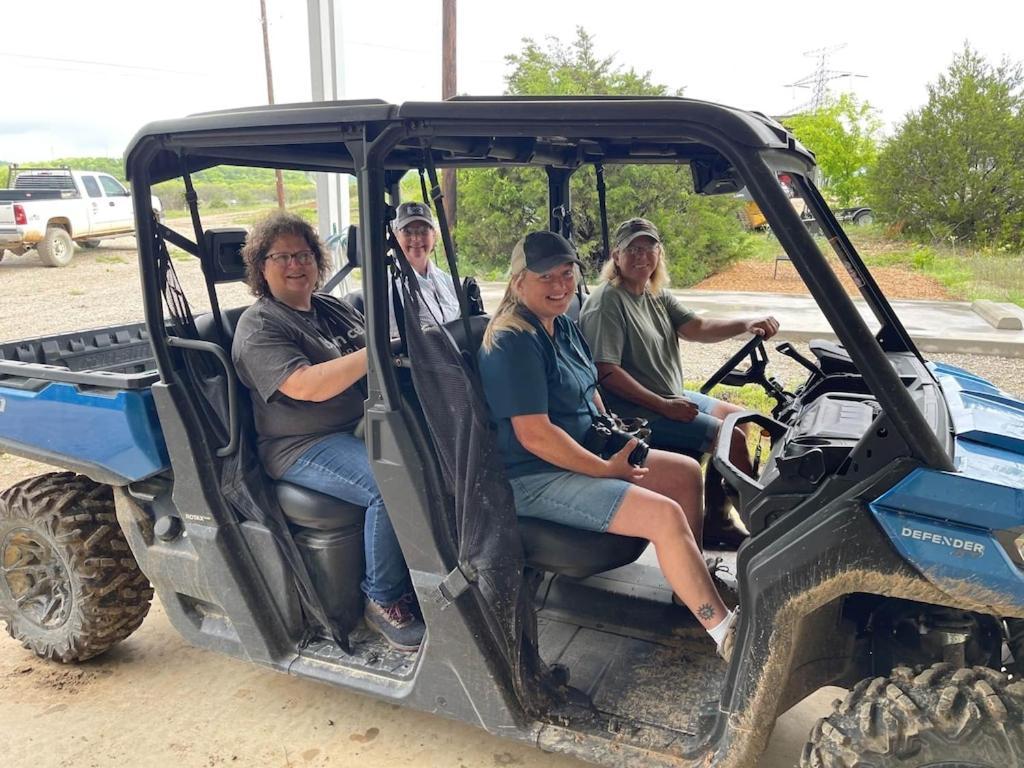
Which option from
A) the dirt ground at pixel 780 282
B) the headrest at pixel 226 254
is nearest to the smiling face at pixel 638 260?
the headrest at pixel 226 254

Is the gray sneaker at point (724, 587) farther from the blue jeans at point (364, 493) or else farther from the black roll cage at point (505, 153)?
the blue jeans at point (364, 493)

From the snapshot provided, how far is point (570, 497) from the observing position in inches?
100

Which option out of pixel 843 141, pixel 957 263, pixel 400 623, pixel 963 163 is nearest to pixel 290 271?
pixel 400 623

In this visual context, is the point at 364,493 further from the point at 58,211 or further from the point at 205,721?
the point at 58,211

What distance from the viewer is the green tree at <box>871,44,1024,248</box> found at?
19781 mm

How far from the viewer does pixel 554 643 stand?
289cm

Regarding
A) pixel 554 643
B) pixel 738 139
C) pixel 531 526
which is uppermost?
pixel 738 139

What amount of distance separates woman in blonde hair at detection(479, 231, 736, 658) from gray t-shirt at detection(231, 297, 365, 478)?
67 cm

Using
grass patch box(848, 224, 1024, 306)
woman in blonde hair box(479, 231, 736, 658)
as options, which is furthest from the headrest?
grass patch box(848, 224, 1024, 306)

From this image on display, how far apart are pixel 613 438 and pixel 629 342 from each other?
3.32ft

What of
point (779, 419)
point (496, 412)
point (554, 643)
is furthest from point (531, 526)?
point (779, 419)

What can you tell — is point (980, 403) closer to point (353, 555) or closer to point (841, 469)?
point (841, 469)

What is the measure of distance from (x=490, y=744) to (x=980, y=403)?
190 centimetres

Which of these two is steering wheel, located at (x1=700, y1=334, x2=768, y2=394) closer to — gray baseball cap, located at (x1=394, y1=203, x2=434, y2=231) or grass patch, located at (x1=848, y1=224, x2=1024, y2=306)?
gray baseball cap, located at (x1=394, y1=203, x2=434, y2=231)
